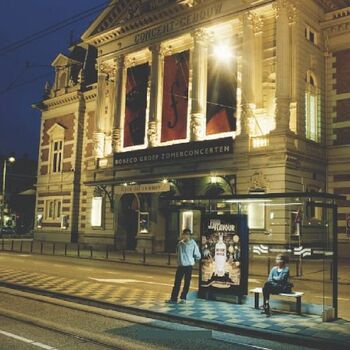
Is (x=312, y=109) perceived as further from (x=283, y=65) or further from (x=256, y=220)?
(x=256, y=220)

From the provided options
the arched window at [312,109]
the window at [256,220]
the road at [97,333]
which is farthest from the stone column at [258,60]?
the road at [97,333]

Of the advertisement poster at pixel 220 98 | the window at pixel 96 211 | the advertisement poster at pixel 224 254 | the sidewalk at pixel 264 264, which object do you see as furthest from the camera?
the window at pixel 96 211

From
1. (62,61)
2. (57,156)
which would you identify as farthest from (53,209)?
(62,61)

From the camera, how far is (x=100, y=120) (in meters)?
39.1

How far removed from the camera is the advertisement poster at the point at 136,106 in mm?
36219

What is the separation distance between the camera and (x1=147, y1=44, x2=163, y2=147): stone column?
34562 millimetres

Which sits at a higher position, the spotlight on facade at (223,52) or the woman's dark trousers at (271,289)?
the spotlight on facade at (223,52)

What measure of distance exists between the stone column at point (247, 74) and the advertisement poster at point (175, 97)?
518 cm

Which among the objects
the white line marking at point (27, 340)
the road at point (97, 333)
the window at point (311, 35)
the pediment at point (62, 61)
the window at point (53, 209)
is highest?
the pediment at point (62, 61)

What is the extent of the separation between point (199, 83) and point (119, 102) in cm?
793

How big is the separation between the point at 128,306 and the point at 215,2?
24844 mm

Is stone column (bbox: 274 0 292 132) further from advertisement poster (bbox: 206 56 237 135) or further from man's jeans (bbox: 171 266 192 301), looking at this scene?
man's jeans (bbox: 171 266 192 301)

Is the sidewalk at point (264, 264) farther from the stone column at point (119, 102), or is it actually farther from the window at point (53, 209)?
the stone column at point (119, 102)

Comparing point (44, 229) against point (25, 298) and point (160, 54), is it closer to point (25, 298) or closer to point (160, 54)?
point (160, 54)
